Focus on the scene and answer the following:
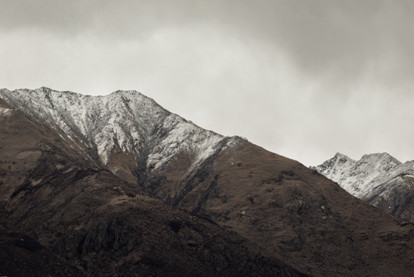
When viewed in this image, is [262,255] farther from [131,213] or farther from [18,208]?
[18,208]

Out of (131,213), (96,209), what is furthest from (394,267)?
(96,209)

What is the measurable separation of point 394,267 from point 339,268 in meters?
18.7

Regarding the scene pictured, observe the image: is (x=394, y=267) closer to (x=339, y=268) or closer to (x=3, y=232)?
Result: (x=339, y=268)

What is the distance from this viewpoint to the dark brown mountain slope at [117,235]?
498 feet

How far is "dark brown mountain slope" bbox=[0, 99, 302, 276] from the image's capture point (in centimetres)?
15188

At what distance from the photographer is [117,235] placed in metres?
164

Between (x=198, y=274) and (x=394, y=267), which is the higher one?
(x=394, y=267)

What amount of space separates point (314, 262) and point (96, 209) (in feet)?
259

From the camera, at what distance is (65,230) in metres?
170

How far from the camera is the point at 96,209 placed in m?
179

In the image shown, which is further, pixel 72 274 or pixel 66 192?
pixel 66 192

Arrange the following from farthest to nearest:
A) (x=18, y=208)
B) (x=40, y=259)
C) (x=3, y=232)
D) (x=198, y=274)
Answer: (x=18, y=208)
(x=198, y=274)
(x=3, y=232)
(x=40, y=259)

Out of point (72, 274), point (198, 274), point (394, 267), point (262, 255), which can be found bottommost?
point (72, 274)

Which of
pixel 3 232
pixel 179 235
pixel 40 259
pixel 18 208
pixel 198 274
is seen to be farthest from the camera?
pixel 18 208
